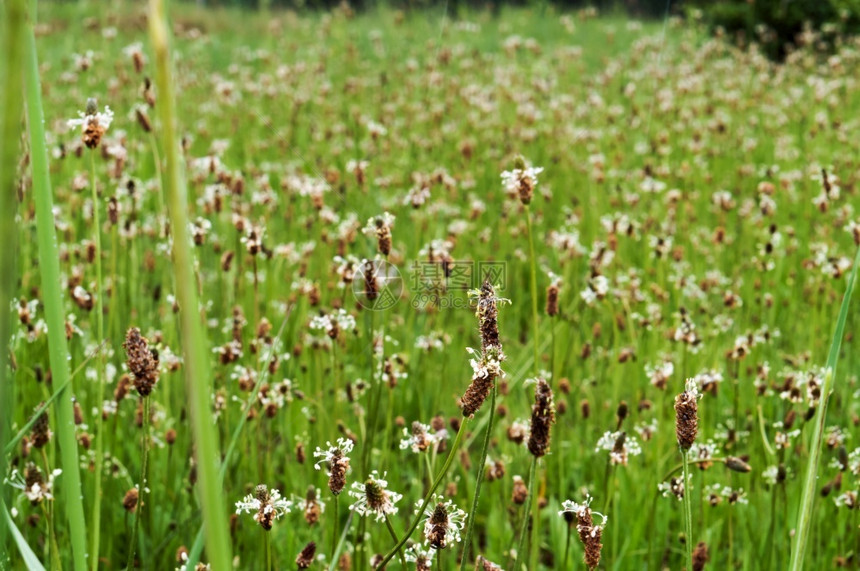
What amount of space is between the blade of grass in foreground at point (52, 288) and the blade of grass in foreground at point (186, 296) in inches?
16.7

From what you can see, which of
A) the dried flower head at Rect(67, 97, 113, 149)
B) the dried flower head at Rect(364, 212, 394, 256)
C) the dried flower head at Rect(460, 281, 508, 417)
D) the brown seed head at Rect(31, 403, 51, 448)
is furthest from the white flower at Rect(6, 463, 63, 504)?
the dried flower head at Rect(460, 281, 508, 417)

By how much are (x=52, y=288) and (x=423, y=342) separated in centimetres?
166

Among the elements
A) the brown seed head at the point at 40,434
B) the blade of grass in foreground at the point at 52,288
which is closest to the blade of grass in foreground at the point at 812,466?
the blade of grass in foreground at the point at 52,288

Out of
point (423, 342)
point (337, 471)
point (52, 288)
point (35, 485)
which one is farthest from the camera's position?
point (423, 342)

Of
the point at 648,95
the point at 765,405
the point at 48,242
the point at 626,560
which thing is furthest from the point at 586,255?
the point at 648,95

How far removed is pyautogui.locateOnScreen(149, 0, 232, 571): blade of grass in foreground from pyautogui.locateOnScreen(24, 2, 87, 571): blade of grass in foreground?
1.39 feet

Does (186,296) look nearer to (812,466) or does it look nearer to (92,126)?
(812,466)

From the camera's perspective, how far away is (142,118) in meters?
2.40

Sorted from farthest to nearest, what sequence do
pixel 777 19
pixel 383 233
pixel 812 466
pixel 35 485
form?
pixel 777 19
pixel 383 233
pixel 35 485
pixel 812 466

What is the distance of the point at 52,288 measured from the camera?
769 millimetres

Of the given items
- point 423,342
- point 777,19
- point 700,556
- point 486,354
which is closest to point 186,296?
point 486,354

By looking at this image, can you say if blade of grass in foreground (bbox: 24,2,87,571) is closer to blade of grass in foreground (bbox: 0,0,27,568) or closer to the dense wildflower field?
the dense wildflower field

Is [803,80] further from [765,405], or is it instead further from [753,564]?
[753,564]

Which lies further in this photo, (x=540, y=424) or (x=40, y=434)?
(x=40, y=434)
